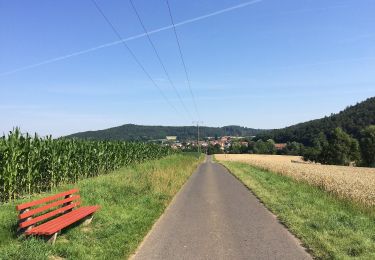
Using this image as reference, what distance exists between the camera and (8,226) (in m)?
8.88

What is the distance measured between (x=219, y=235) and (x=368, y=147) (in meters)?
87.3

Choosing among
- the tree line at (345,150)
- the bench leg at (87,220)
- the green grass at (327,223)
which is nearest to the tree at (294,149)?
the tree line at (345,150)

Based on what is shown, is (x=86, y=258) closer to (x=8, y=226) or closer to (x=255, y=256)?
(x=8, y=226)

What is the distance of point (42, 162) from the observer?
64.7ft

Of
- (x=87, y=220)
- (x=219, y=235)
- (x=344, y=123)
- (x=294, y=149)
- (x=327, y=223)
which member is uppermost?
(x=344, y=123)

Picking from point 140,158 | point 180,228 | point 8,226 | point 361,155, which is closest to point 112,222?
point 180,228

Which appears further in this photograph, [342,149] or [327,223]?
[342,149]

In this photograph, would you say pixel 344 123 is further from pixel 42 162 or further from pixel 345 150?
pixel 42 162

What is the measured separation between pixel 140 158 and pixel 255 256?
135 ft

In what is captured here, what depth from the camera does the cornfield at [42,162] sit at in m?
15.9

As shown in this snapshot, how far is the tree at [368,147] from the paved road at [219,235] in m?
80.1

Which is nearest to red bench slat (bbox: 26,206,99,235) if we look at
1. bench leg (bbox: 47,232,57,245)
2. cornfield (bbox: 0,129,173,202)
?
bench leg (bbox: 47,232,57,245)

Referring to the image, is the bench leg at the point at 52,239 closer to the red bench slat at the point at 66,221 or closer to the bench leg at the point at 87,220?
the red bench slat at the point at 66,221

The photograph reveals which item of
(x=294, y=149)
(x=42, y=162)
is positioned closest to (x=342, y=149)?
(x=294, y=149)
